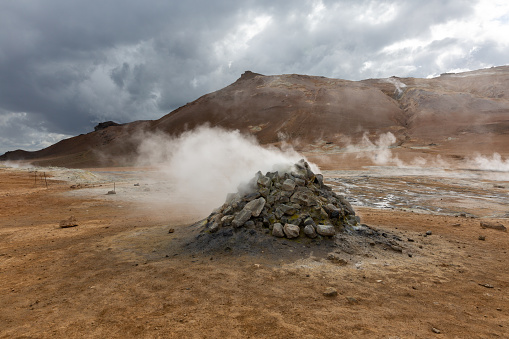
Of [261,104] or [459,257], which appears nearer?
[459,257]

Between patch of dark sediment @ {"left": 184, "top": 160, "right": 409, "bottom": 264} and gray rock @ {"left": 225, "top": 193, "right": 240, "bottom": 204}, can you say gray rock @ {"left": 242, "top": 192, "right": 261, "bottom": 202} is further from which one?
gray rock @ {"left": 225, "top": 193, "right": 240, "bottom": 204}

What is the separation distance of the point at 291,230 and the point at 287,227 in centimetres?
12

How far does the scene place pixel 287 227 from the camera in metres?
6.48

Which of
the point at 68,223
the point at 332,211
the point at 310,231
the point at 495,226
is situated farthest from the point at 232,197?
the point at 495,226

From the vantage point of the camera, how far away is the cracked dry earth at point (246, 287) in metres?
3.50

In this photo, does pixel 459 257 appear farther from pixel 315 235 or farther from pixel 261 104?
pixel 261 104

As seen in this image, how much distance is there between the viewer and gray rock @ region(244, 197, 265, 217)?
6926mm

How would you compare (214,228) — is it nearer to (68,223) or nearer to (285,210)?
(285,210)

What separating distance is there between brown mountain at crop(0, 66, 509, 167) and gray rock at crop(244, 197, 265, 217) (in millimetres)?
47399

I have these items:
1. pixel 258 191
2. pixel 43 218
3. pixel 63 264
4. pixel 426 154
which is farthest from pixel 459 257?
pixel 426 154

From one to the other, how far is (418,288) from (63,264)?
7.25 metres

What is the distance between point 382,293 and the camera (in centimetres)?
445

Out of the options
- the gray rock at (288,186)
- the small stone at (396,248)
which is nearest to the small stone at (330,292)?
the small stone at (396,248)

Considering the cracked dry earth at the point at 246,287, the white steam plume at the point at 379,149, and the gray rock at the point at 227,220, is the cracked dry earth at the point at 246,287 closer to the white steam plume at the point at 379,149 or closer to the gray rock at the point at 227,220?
the gray rock at the point at 227,220
